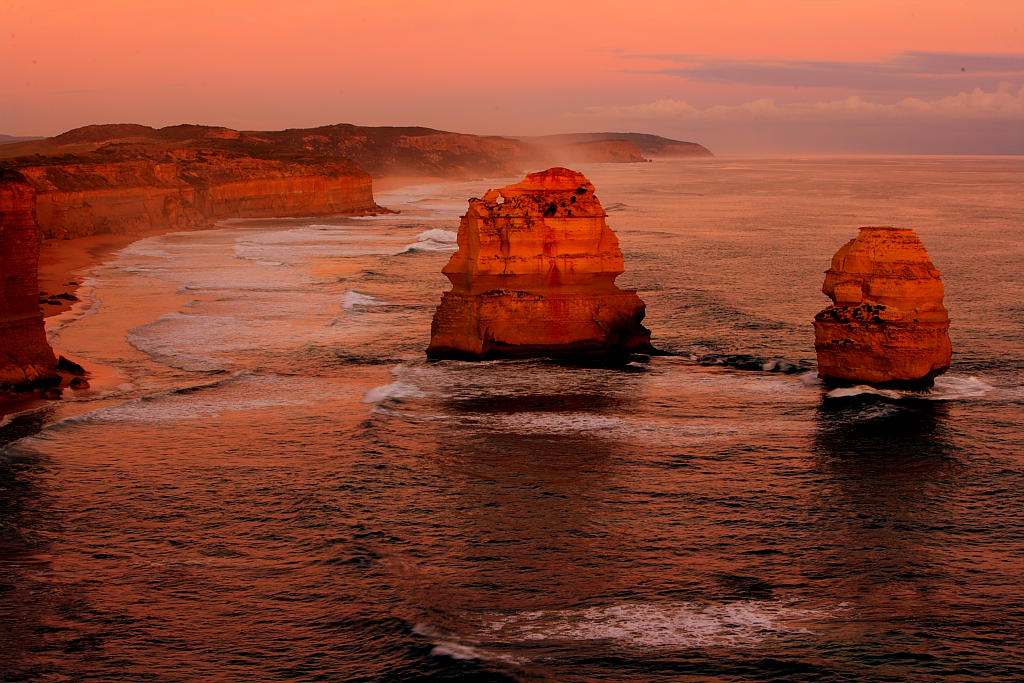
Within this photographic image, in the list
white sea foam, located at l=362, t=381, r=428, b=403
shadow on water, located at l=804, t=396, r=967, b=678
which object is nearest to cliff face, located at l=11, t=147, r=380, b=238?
white sea foam, located at l=362, t=381, r=428, b=403

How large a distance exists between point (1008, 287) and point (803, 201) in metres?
76.7

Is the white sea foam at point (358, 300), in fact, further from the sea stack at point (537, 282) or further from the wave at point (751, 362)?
the wave at point (751, 362)

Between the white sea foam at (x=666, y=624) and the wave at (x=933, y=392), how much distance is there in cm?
1299

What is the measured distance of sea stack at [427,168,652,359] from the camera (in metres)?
32.8

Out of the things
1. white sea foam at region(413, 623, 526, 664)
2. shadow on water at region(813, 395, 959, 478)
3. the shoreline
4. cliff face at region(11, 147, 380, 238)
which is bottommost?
white sea foam at region(413, 623, 526, 664)

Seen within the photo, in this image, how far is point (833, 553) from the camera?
58.3 feet

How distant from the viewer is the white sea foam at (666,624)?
48.8 ft

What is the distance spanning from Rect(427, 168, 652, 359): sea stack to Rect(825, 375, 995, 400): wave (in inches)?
307

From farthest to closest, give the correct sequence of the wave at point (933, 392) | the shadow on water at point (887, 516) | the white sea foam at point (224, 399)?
the wave at point (933, 392)
the white sea foam at point (224, 399)
the shadow on water at point (887, 516)

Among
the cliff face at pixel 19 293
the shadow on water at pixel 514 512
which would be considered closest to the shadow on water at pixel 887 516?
the shadow on water at pixel 514 512

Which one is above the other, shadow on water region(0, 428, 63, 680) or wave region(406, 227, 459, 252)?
wave region(406, 227, 459, 252)

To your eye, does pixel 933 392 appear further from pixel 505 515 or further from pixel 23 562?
pixel 23 562

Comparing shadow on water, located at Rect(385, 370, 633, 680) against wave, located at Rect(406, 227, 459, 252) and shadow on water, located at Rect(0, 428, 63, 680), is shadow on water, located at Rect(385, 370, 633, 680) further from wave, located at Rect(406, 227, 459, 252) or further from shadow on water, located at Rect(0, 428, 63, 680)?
wave, located at Rect(406, 227, 459, 252)

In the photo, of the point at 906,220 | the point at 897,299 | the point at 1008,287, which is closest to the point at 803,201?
the point at 906,220
